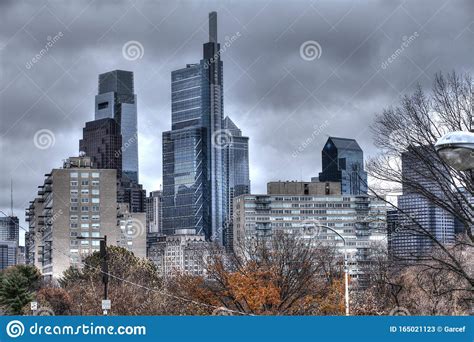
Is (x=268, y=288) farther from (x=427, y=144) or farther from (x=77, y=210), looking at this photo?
(x=77, y=210)

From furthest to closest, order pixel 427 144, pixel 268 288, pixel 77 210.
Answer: pixel 77 210
pixel 268 288
pixel 427 144

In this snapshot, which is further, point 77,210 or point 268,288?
point 77,210

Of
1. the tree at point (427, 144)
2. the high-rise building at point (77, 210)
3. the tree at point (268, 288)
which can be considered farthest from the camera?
the high-rise building at point (77, 210)

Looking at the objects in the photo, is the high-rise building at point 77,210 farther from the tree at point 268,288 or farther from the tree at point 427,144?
the tree at point 427,144

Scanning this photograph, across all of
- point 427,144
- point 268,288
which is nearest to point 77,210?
point 268,288

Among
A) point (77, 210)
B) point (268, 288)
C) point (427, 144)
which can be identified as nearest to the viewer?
point (427, 144)

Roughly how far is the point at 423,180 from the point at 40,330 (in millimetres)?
16361

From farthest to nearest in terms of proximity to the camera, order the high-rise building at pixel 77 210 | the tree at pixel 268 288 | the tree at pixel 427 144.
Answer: the high-rise building at pixel 77 210
the tree at pixel 268 288
the tree at pixel 427 144

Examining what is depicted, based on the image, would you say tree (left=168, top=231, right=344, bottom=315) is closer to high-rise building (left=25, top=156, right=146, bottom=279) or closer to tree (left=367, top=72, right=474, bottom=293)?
tree (left=367, top=72, right=474, bottom=293)

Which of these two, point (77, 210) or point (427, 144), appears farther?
point (77, 210)

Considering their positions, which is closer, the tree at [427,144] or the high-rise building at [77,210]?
the tree at [427,144]

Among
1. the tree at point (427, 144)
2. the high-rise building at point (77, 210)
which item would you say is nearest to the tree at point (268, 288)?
the tree at point (427, 144)

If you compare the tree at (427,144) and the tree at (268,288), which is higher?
the tree at (427,144)

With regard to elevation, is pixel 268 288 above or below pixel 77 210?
below
